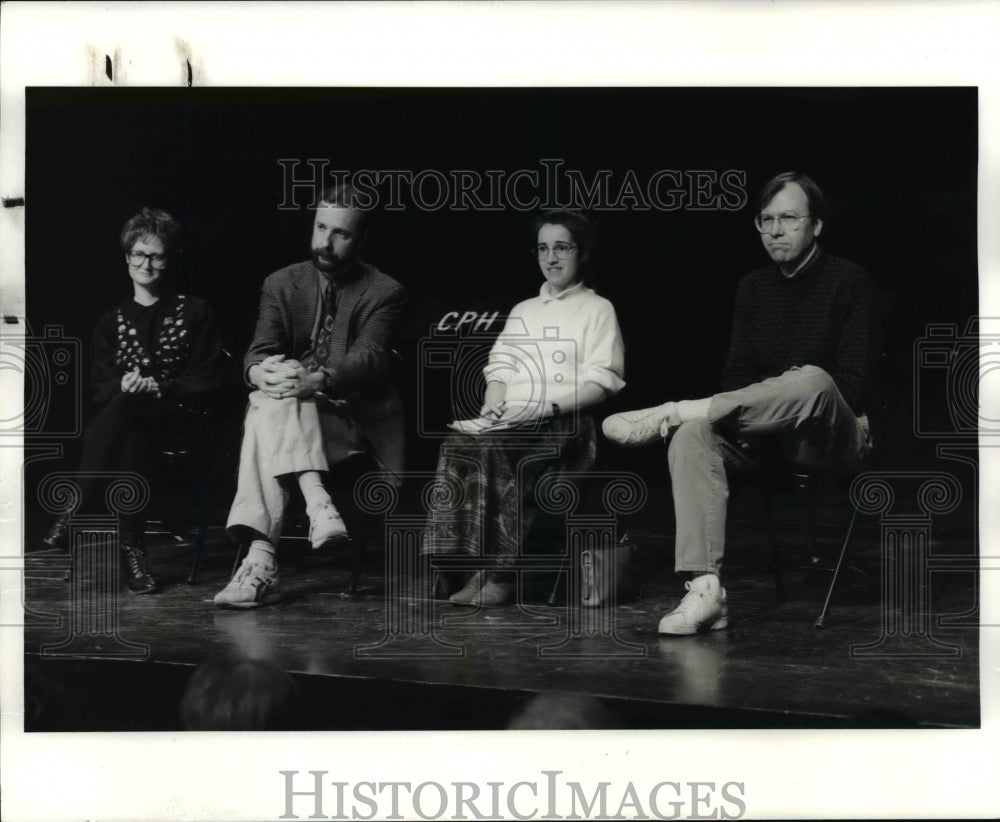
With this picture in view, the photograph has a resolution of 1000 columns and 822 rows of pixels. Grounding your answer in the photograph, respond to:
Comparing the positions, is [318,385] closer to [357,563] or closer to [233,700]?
[357,563]

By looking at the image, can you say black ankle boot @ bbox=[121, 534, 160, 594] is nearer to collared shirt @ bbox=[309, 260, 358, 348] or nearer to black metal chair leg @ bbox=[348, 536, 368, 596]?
black metal chair leg @ bbox=[348, 536, 368, 596]

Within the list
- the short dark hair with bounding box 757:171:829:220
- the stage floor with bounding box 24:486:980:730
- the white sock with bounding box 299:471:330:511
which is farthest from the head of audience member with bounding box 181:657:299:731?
the short dark hair with bounding box 757:171:829:220

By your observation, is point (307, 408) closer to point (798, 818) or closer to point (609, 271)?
point (609, 271)

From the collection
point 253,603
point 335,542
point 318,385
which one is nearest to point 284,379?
point 318,385

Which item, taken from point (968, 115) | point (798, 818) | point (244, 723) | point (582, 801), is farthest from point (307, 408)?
point (968, 115)

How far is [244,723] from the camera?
495 centimetres

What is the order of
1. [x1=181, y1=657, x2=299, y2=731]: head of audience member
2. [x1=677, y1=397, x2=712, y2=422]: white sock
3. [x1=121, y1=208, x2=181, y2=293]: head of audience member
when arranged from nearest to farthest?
[x1=181, y1=657, x2=299, y2=731]: head of audience member
[x1=677, y1=397, x2=712, y2=422]: white sock
[x1=121, y1=208, x2=181, y2=293]: head of audience member

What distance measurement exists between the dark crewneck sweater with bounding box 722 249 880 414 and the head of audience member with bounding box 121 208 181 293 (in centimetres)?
210

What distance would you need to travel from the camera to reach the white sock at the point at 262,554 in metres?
5.12

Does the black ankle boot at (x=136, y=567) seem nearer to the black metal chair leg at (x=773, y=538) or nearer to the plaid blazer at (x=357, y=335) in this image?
the plaid blazer at (x=357, y=335)

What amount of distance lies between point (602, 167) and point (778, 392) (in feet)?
3.42

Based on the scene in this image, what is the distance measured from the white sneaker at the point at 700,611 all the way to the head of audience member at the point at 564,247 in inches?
46.7

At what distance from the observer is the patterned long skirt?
16.6ft

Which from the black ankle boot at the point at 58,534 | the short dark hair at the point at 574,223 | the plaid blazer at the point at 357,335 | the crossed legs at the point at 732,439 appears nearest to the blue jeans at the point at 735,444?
the crossed legs at the point at 732,439
